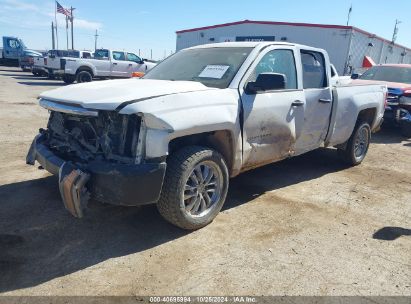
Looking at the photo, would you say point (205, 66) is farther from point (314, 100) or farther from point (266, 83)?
point (314, 100)

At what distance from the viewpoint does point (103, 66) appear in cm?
1848

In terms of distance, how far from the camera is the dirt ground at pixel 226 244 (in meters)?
2.76

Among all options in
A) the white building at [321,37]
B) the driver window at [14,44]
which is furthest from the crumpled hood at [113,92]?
the driver window at [14,44]

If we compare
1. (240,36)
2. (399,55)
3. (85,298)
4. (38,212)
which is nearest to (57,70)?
(240,36)

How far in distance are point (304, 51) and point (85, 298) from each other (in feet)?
13.0

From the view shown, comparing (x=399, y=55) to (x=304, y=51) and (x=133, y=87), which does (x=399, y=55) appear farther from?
(x=133, y=87)

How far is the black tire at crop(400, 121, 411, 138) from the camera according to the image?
8984mm

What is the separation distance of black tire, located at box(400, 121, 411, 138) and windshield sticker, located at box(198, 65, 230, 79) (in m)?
6.89

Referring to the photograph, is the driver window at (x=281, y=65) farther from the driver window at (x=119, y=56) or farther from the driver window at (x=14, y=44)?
the driver window at (x=14, y=44)

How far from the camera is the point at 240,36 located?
2666 cm

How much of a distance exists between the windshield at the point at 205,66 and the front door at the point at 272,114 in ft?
0.68

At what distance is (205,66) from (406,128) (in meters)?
7.11

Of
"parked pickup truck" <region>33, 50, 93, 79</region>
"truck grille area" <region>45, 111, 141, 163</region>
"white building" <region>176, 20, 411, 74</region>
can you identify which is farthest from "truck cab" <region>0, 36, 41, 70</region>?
"truck grille area" <region>45, 111, 141, 163</region>

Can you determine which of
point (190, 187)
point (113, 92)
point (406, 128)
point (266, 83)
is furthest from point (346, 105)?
point (406, 128)
